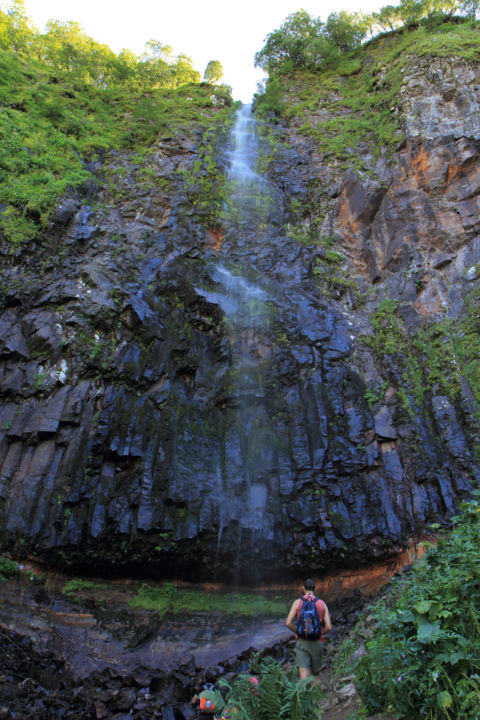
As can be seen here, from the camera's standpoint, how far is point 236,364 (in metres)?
12.8

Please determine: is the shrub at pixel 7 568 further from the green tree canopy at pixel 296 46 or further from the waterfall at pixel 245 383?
the green tree canopy at pixel 296 46

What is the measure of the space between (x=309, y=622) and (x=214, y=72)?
101ft

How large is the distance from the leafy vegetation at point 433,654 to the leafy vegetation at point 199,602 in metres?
6.53

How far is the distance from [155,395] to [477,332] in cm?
947

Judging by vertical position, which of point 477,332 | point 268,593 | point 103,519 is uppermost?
point 477,332

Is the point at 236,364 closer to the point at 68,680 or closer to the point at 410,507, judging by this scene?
the point at 410,507

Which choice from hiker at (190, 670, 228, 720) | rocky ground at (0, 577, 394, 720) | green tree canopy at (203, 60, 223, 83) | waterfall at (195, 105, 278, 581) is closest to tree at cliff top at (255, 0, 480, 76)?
green tree canopy at (203, 60, 223, 83)

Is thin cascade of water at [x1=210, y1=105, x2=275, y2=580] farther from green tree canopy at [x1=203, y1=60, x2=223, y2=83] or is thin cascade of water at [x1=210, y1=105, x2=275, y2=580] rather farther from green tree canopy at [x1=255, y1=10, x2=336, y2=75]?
green tree canopy at [x1=203, y1=60, x2=223, y2=83]

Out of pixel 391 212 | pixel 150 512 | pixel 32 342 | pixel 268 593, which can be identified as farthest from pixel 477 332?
pixel 32 342

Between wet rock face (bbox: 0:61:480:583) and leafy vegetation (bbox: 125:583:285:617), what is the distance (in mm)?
451

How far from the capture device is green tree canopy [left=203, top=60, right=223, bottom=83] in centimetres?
2706

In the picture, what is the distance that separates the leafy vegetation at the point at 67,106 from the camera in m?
14.6

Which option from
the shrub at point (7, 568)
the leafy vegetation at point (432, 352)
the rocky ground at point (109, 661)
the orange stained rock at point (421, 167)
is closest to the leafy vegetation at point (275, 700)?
the rocky ground at point (109, 661)

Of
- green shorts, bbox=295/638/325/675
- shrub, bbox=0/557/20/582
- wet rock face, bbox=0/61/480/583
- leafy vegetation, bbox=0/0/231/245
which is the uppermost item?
leafy vegetation, bbox=0/0/231/245
